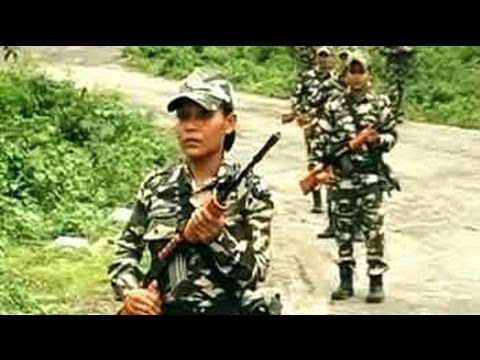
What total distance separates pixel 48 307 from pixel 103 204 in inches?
116

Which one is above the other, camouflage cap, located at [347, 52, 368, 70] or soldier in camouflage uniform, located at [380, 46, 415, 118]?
soldier in camouflage uniform, located at [380, 46, 415, 118]

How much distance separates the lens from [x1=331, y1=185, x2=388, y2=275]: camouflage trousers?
7.96m

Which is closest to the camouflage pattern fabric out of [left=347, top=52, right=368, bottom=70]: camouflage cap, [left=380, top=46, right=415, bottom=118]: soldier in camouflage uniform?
[left=347, top=52, right=368, bottom=70]: camouflage cap

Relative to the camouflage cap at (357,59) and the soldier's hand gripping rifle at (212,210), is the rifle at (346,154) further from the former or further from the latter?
the soldier's hand gripping rifle at (212,210)

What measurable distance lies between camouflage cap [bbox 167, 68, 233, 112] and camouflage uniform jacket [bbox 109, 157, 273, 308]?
183 millimetres

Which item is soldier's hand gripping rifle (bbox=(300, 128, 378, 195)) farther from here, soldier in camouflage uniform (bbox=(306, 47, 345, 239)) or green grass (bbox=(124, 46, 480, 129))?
green grass (bbox=(124, 46, 480, 129))

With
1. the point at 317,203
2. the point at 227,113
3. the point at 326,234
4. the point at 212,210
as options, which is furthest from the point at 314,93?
the point at 212,210

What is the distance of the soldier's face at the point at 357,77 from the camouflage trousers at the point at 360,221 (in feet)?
1.98

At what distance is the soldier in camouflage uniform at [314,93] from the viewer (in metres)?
10.2

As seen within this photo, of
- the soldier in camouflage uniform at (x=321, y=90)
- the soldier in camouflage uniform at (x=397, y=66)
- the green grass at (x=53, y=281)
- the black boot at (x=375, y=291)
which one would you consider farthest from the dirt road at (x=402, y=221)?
the soldier in camouflage uniform at (x=397, y=66)

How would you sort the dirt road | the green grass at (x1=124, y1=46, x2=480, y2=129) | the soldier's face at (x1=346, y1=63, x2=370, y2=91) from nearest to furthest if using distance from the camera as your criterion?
1. the soldier's face at (x1=346, y1=63, x2=370, y2=91)
2. the dirt road
3. the green grass at (x1=124, y1=46, x2=480, y2=129)

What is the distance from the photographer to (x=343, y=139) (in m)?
8.01
